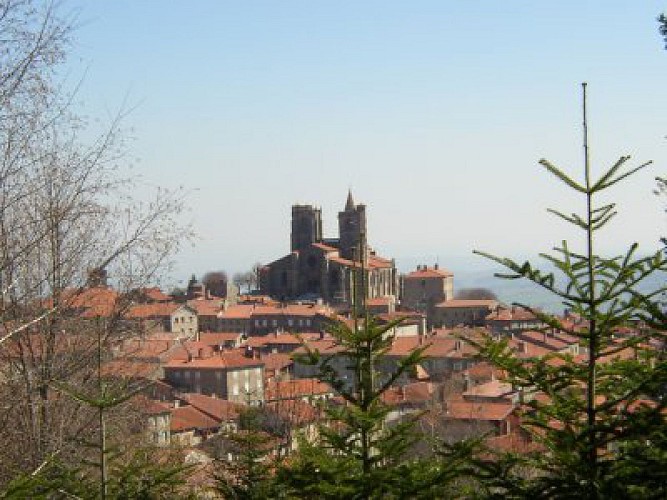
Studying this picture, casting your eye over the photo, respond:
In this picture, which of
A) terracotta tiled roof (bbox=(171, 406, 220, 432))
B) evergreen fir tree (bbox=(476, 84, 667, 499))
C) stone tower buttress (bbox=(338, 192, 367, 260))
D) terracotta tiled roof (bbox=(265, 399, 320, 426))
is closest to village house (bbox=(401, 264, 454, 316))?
stone tower buttress (bbox=(338, 192, 367, 260))

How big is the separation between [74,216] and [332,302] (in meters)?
97.6

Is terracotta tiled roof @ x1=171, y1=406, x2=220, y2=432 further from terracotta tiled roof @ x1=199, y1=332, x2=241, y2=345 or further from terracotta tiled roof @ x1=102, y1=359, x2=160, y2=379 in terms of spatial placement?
terracotta tiled roof @ x1=199, y1=332, x2=241, y2=345

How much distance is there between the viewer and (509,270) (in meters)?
4.84

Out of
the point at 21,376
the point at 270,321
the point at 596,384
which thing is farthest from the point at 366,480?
the point at 270,321

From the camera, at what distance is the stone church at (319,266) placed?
107m

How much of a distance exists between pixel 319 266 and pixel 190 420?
219 feet

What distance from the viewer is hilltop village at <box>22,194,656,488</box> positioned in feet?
30.9

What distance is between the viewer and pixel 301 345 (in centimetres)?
601

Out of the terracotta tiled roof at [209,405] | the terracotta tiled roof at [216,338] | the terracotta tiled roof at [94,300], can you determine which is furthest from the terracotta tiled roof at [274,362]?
the terracotta tiled roof at [94,300]

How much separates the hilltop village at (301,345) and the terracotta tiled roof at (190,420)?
101 mm

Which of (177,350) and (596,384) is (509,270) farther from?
(177,350)

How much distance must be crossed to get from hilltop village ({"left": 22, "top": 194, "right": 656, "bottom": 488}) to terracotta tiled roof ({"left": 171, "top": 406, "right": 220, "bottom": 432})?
0.33 feet

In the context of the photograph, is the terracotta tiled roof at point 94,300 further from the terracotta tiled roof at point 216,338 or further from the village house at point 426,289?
the village house at point 426,289

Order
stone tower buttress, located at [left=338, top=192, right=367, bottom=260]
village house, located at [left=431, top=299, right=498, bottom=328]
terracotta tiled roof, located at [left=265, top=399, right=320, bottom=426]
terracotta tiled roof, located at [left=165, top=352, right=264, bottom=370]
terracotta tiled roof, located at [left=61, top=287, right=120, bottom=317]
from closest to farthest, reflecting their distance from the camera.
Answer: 1. terracotta tiled roof, located at [left=61, top=287, right=120, bottom=317]
2. terracotta tiled roof, located at [left=265, top=399, right=320, bottom=426]
3. terracotta tiled roof, located at [left=165, top=352, right=264, bottom=370]
4. village house, located at [left=431, top=299, right=498, bottom=328]
5. stone tower buttress, located at [left=338, top=192, right=367, bottom=260]
